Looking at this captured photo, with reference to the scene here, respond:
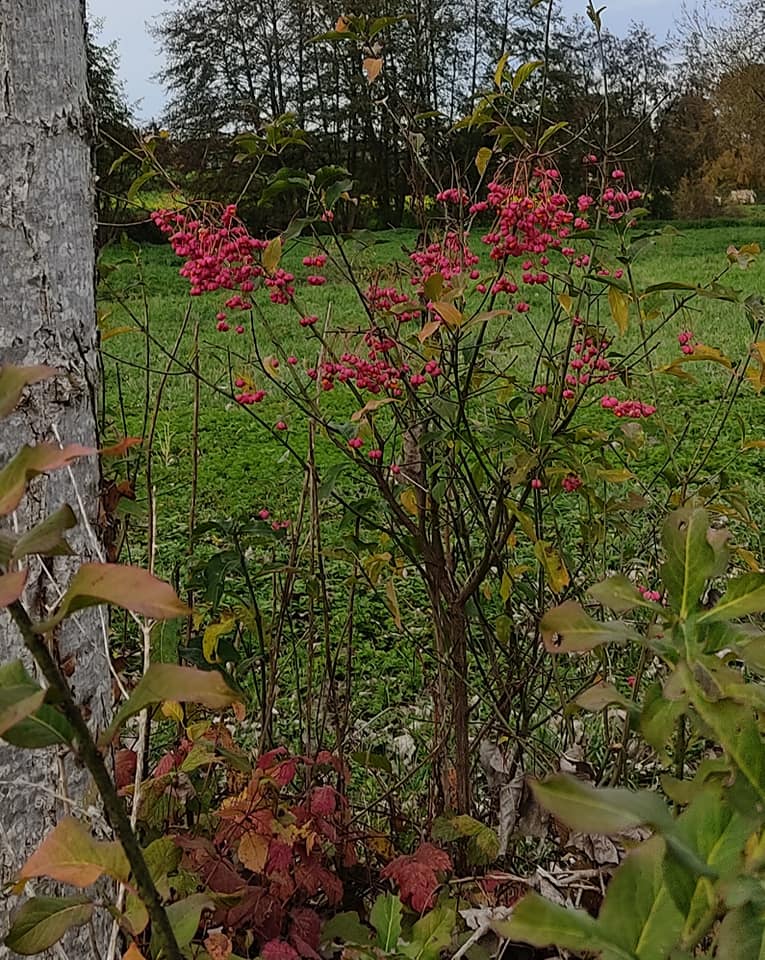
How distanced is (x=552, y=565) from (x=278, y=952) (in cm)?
60

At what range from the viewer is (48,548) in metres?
0.42

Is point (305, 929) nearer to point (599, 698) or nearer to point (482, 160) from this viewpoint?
point (599, 698)

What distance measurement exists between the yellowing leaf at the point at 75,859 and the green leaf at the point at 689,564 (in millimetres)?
347

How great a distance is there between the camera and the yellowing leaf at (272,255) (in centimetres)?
140

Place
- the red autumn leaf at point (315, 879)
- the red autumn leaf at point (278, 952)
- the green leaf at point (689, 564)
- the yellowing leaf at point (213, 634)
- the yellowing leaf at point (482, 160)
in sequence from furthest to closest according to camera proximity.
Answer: the yellowing leaf at point (482, 160)
the yellowing leaf at point (213, 634)
the red autumn leaf at point (315, 879)
the red autumn leaf at point (278, 952)
the green leaf at point (689, 564)

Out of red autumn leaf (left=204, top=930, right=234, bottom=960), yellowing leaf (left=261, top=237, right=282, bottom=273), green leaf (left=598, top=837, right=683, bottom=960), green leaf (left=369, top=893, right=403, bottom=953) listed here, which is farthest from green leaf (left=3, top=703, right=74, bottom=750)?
yellowing leaf (left=261, top=237, right=282, bottom=273)

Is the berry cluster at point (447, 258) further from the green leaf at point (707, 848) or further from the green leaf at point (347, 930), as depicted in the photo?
the green leaf at point (707, 848)

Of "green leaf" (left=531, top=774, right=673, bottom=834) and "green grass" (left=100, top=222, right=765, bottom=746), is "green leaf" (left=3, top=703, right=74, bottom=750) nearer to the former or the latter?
"green leaf" (left=531, top=774, right=673, bottom=834)

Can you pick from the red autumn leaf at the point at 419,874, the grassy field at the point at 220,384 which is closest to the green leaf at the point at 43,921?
the red autumn leaf at the point at 419,874

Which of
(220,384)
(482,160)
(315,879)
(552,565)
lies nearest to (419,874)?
(315,879)

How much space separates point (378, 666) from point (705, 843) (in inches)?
94.0

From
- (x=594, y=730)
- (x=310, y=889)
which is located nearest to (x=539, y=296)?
(x=594, y=730)

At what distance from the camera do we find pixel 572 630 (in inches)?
21.7

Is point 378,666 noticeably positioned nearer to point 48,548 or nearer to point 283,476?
point 283,476
